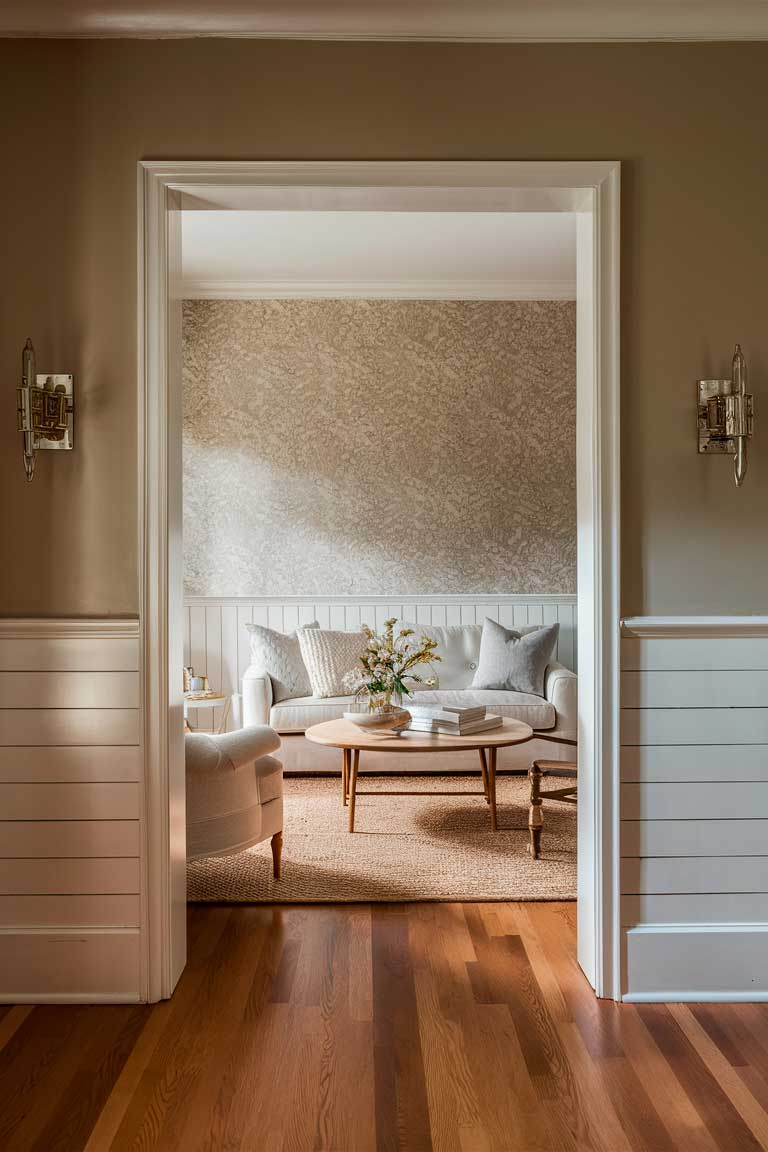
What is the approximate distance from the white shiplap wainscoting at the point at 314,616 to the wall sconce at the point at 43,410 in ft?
11.3

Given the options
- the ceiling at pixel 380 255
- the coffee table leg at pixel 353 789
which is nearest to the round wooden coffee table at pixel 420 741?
the coffee table leg at pixel 353 789

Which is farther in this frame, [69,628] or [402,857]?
[402,857]

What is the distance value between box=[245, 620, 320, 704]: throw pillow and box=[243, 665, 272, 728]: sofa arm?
12cm

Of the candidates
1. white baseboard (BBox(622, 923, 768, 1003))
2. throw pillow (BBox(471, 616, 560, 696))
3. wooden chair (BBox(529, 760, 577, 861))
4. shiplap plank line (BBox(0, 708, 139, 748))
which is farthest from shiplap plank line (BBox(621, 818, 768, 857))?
throw pillow (BBox(471, 616, 560, 696))

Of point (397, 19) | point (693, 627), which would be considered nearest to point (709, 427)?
point (693, 627)

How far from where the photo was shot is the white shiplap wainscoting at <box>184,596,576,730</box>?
20.0ft

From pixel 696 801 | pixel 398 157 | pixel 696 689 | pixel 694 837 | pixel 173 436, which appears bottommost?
pixel 694 837

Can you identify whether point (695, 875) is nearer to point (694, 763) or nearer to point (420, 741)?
point (694, 763)

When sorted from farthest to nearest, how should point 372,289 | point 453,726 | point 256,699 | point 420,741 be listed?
point 372,289 → point 256,699 → point 453,726 → point 420,741

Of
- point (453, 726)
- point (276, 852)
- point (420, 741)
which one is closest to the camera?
point (276, 852)

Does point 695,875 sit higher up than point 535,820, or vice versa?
point 695,875

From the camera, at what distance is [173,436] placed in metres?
2.76

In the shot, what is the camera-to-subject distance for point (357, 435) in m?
6.16

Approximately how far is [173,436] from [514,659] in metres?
3.22
